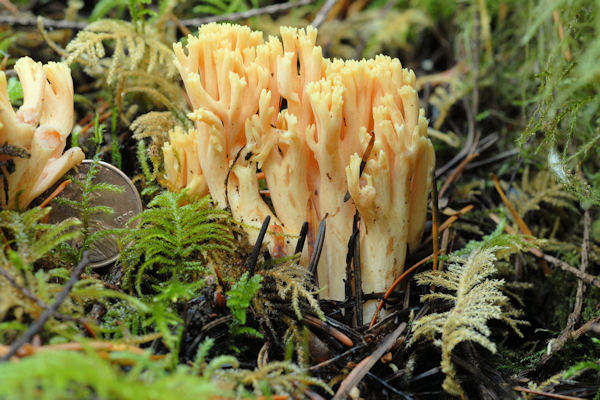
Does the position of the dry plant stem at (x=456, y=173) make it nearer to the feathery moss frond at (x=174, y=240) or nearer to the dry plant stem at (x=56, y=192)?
the feathery moss frond at (x=174, y=240)

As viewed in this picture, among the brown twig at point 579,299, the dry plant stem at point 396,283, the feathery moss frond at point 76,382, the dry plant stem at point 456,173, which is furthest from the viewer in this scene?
the dry plant stem at point 456,173

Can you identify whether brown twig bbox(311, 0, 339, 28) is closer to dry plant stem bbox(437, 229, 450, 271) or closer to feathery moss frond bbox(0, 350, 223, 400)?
dry plant stem bbox(437, 229, 450, 271)

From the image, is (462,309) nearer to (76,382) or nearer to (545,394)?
(545,394)

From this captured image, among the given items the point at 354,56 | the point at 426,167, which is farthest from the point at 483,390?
the point at 354,56

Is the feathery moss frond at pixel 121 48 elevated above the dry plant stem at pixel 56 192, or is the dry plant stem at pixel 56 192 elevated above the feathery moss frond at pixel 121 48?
the feathery moss frond at pixel 121 48

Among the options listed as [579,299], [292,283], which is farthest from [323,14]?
[579,299]

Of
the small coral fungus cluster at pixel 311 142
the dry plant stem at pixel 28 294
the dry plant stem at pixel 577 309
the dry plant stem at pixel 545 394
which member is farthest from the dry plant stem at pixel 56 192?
the dry plant stem at pixel 577 309

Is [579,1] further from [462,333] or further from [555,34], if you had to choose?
[462,333]
